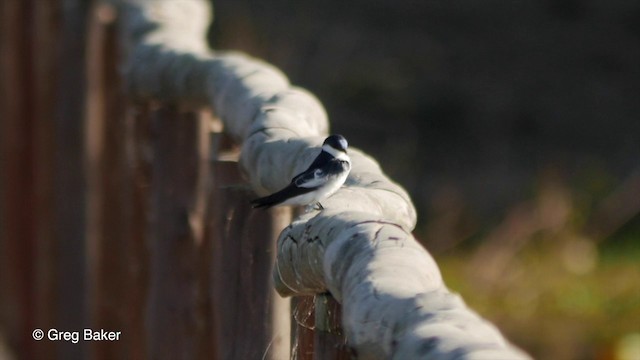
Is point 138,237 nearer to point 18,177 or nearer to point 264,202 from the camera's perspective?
point 264,202

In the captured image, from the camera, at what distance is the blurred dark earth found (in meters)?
11.9

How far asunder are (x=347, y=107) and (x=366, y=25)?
195cm

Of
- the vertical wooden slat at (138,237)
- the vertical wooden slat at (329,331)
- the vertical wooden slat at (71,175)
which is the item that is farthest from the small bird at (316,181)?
the vertical wooden slat at (71,175)

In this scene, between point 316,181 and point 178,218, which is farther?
point 178,218

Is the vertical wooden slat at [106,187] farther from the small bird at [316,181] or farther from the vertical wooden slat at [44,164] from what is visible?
the small bird at [316,181]

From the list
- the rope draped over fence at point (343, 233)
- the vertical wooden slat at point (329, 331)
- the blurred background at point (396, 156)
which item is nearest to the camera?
the rope draped over fence at point (343, 233)

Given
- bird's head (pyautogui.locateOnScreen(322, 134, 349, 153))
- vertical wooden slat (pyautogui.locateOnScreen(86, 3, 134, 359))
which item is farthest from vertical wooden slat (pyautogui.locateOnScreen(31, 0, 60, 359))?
bird's head (pyautogui.locateOnScreen(322, 134, 349, 153))

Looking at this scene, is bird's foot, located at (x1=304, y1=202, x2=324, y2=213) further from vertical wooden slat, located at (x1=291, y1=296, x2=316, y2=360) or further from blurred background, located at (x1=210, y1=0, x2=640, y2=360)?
blurred background, located at (x1=210, y1=0, x2=640, y2=360)

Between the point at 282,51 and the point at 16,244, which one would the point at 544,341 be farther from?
the point at 282,51

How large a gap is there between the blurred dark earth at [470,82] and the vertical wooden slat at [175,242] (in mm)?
6829

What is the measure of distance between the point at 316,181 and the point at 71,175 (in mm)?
2983

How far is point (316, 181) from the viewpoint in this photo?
116 inches

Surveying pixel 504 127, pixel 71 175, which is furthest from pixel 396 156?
pixel 71 175

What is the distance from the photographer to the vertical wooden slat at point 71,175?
5559 mm
